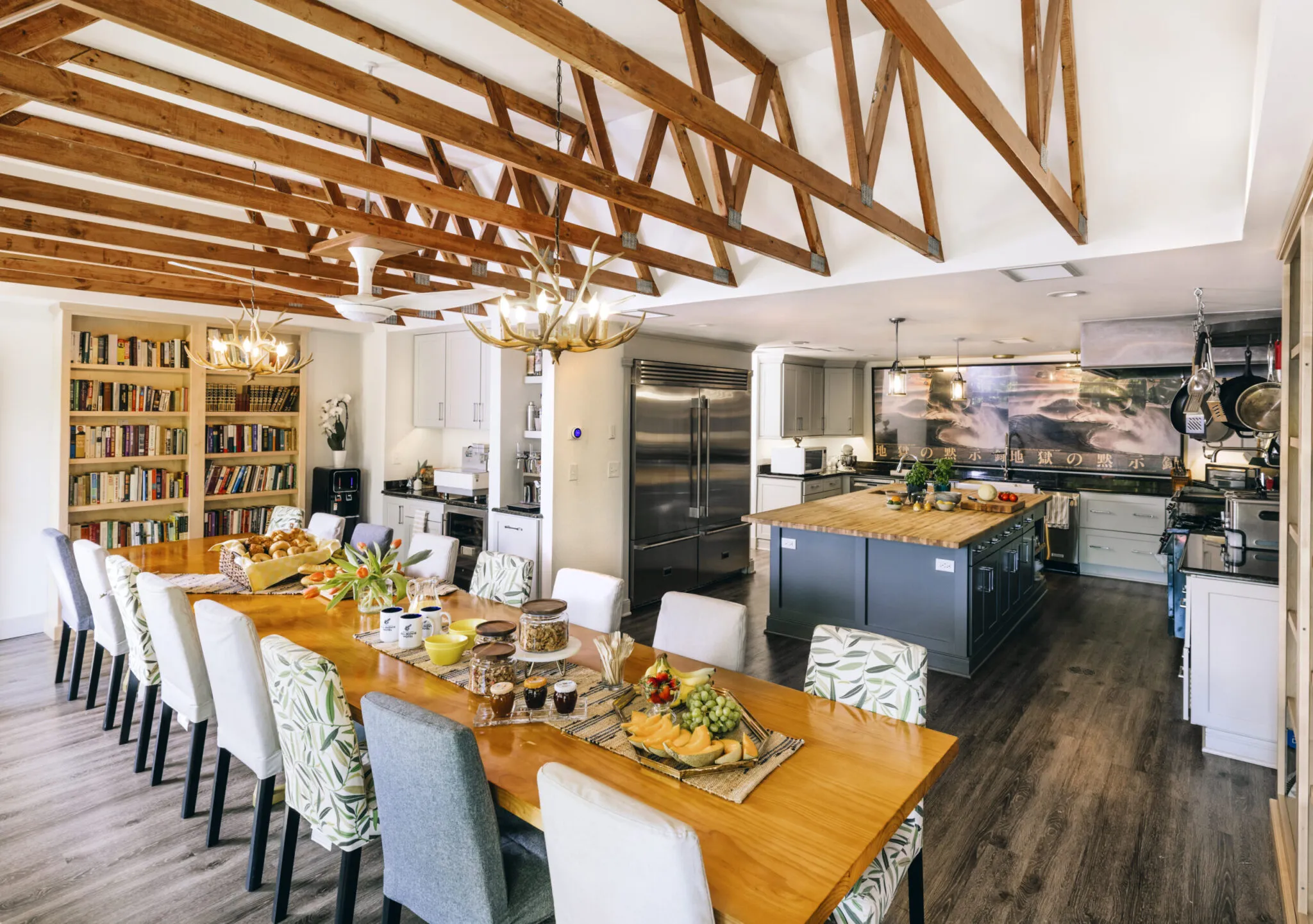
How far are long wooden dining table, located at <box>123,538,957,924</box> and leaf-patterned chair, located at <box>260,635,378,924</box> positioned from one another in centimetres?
21

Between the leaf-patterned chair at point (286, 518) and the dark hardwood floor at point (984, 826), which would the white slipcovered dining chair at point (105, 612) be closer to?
the dark hardwood floor at point (984, 826)

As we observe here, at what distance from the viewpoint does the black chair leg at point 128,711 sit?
3465mm

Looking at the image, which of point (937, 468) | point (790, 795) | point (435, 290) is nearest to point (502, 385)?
point (435, 290)

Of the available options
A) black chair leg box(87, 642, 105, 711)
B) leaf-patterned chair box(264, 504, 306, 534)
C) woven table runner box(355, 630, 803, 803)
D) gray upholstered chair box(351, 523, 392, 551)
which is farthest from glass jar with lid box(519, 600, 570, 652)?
leaf-patterned chair box(264, 504, 306, 534)

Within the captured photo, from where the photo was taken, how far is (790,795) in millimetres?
1680

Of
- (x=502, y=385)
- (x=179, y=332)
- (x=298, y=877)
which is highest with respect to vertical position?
(x=179, y=332)

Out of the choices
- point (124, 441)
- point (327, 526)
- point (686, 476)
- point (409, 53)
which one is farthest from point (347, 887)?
point (124, 441)

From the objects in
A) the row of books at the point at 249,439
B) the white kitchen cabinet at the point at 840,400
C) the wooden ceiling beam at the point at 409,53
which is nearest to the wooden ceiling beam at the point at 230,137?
the wooden ceiling beam at the point at 409,53

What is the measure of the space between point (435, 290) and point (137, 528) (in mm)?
3188

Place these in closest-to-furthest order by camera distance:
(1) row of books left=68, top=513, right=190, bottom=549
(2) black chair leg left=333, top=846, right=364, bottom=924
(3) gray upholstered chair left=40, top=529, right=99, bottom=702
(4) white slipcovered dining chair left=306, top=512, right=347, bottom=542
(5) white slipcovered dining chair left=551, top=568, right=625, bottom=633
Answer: (2) black chair leg left=333, top=846, right=364, bottom=924, (5) white slipcovered dining chair left=551, top=568, right=625, bottom=633, (3) gray upholstered chair left=40, top=529, right=99, bottom=702, (4) white slipcovered dining chair left=306, top=512, right=347, bottom=542, (1) row of books left=68, top=513, right=190, bottom=549

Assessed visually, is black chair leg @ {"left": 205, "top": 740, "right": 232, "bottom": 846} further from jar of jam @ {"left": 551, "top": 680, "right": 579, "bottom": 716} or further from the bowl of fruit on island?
the bowl of fruit on island

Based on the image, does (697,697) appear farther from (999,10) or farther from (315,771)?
(999,10)

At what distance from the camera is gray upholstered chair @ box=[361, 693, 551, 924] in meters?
1.60

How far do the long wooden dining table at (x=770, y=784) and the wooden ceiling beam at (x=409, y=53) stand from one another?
193 centimetres
